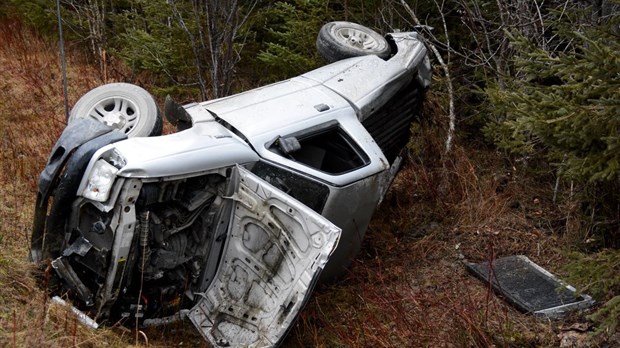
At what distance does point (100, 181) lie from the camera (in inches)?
178

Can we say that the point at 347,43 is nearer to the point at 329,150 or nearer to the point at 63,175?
the point at 329,150

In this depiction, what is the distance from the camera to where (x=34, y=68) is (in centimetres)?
1059

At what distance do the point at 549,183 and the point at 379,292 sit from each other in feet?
9.46

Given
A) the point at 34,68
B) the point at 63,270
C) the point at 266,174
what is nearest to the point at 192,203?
the point at 266,174

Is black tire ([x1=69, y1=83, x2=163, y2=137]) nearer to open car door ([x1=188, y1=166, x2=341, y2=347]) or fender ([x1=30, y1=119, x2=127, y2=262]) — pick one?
fender ([x1=30, y1=119, x2=127, y2=262])

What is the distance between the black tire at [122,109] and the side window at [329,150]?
3.86 feet

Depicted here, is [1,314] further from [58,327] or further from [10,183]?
[10,183]

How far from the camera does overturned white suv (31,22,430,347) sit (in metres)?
4.59

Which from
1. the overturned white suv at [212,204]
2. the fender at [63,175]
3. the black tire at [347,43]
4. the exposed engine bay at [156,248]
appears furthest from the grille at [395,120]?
the fender at [63,175]

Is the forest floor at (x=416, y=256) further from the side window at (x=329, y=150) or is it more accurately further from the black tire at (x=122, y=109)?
the black tire at (x=122, y=109)

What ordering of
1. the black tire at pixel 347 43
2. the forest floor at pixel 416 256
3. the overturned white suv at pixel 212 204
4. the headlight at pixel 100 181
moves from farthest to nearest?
the black tire at pixel 347 43 → the forest floor at pixel 416 256 → the overturned white suv at pixel 212 204 → the headlight at pixel 100 181

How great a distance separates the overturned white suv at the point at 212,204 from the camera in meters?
4.59

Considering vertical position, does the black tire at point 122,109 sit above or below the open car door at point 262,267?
above

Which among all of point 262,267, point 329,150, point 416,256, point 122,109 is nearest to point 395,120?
point 329,150
